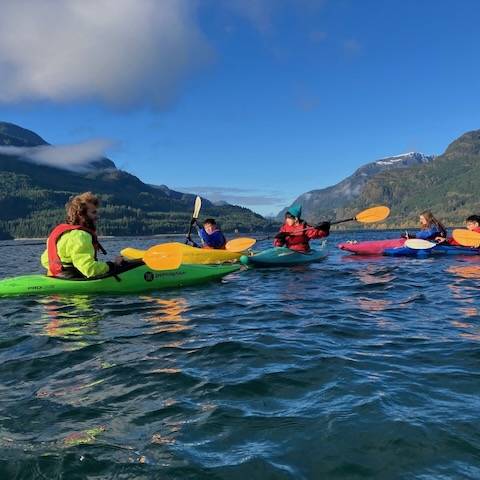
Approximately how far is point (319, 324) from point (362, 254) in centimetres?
1492

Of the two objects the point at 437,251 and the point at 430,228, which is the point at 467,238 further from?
the point at 430,228

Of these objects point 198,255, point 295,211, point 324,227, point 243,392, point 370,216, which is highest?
point 295,211

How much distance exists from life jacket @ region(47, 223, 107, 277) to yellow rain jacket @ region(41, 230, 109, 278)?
0.07 meters

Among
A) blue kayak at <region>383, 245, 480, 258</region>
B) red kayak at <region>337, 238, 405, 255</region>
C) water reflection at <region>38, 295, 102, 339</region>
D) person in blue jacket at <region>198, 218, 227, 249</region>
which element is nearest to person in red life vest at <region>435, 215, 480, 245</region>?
blue kayak at <region>383, 245, 480, 258</region>

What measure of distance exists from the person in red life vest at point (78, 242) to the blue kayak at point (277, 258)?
6523mm

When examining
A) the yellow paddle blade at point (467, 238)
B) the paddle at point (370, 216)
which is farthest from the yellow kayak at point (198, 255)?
the yellow paddle blade at point (467, 238)

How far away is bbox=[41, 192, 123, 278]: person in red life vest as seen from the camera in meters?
10.6

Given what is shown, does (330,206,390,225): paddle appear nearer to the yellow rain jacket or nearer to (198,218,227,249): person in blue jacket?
(198,218,227,249): person in blue jacket

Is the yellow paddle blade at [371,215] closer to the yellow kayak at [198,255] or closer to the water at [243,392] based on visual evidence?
the yellow kayak at [198,255]

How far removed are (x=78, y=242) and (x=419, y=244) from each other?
47.3 ft

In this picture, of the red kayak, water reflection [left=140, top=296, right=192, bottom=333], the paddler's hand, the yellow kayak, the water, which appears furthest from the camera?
the red kayak

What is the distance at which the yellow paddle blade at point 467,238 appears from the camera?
20203 mm

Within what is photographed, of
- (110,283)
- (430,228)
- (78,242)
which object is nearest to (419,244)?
(430,228)

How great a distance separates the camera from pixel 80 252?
433 inches
